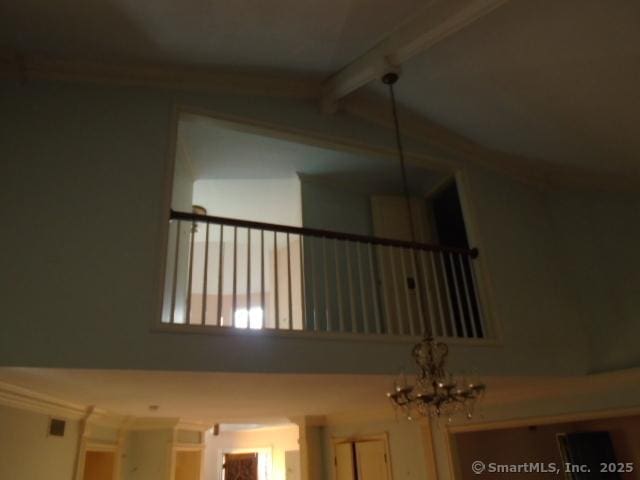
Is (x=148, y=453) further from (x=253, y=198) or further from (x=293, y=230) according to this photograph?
(x=293, y=230)

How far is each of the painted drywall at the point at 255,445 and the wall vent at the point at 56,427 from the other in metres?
5.15

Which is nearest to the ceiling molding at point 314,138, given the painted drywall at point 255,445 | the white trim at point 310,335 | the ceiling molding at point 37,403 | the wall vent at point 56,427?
the white trim at point 310,335

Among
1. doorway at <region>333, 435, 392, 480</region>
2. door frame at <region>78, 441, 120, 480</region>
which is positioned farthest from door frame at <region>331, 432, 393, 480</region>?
door frame at <region>78, 441, 120, 480</region>

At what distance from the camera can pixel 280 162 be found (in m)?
5.29

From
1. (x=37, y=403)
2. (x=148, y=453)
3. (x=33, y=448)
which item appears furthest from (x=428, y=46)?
(x=148, y=453)

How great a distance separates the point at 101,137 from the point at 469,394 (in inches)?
A: 122

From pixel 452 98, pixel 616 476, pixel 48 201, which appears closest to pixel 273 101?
pixel 452 98

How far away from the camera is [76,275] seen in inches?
121

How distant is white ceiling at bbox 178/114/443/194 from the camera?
4.73 m

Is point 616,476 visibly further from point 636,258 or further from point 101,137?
point 101,137

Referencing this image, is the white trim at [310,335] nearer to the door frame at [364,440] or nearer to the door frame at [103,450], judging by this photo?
the door frame at [364,440]

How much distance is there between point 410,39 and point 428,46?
0.49 ft

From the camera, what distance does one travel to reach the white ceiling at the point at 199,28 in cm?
322

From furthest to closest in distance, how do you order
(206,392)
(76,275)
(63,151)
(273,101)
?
1. (273,101)
2. (206,392)
3. (63,151)
4. (76,275)
